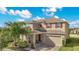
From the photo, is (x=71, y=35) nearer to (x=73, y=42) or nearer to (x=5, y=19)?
(x=73, y=42)

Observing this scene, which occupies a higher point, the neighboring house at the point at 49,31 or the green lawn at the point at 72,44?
the neighboring house at the point at 49,31

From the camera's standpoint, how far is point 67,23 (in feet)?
20.8

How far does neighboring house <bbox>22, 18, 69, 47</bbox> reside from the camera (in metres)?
6.34

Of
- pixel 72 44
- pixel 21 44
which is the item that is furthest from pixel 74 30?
pixel 21 44

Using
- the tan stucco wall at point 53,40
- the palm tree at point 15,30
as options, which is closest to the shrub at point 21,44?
the palm tree at point 15,30

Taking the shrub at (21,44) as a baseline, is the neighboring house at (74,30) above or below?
above

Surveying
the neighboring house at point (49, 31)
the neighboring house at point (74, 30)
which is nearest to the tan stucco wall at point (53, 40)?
the neighboring house at point (49, 31)

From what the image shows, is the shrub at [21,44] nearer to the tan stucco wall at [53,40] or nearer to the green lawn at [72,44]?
→ the tan stucco wall at [53,40]

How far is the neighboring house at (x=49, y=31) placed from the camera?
20.8 feet

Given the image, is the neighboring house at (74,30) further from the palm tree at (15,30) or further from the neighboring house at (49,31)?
the palm tree at (15,30)

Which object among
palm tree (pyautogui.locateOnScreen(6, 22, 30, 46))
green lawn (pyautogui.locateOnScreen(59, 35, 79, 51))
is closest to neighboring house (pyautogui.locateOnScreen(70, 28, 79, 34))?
green lawn (pyautogui.locateOnScreen(59, 35, 79, 51))

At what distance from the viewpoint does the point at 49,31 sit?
6355 mm

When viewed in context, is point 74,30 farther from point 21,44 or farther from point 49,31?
point 21,44
